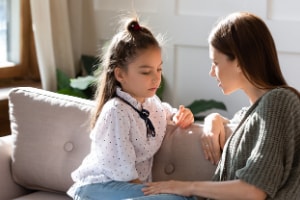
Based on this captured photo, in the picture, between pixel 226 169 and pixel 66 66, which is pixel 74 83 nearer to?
pixel 66 66

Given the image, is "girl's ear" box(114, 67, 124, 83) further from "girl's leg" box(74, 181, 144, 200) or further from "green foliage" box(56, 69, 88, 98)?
"green foliage" box(56, 69, 88, 98)

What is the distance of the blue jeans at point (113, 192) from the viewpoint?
194 centimetres

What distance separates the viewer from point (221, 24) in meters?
1.86

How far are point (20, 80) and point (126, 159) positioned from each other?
4.69 feet

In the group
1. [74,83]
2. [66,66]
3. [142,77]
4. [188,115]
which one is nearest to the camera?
[142,77]

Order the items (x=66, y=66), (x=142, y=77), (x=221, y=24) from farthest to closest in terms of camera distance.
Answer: (x=66, y=66) → (x=142, y=77) → (x=221, y=24)

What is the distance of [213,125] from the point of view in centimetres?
208

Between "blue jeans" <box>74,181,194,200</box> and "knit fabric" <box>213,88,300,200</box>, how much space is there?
0.26m

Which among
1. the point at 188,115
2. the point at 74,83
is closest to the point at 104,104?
the point at 188,115

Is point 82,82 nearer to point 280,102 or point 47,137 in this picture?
point 47,137

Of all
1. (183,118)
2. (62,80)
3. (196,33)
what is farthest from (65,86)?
(183,118)

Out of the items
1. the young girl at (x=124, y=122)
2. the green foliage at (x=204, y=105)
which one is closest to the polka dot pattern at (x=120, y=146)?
the young girl at (x=124, y=122)

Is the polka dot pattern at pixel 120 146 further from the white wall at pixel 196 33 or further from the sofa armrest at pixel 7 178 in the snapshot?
the white wall at pixel 196 33

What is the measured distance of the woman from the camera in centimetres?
172
